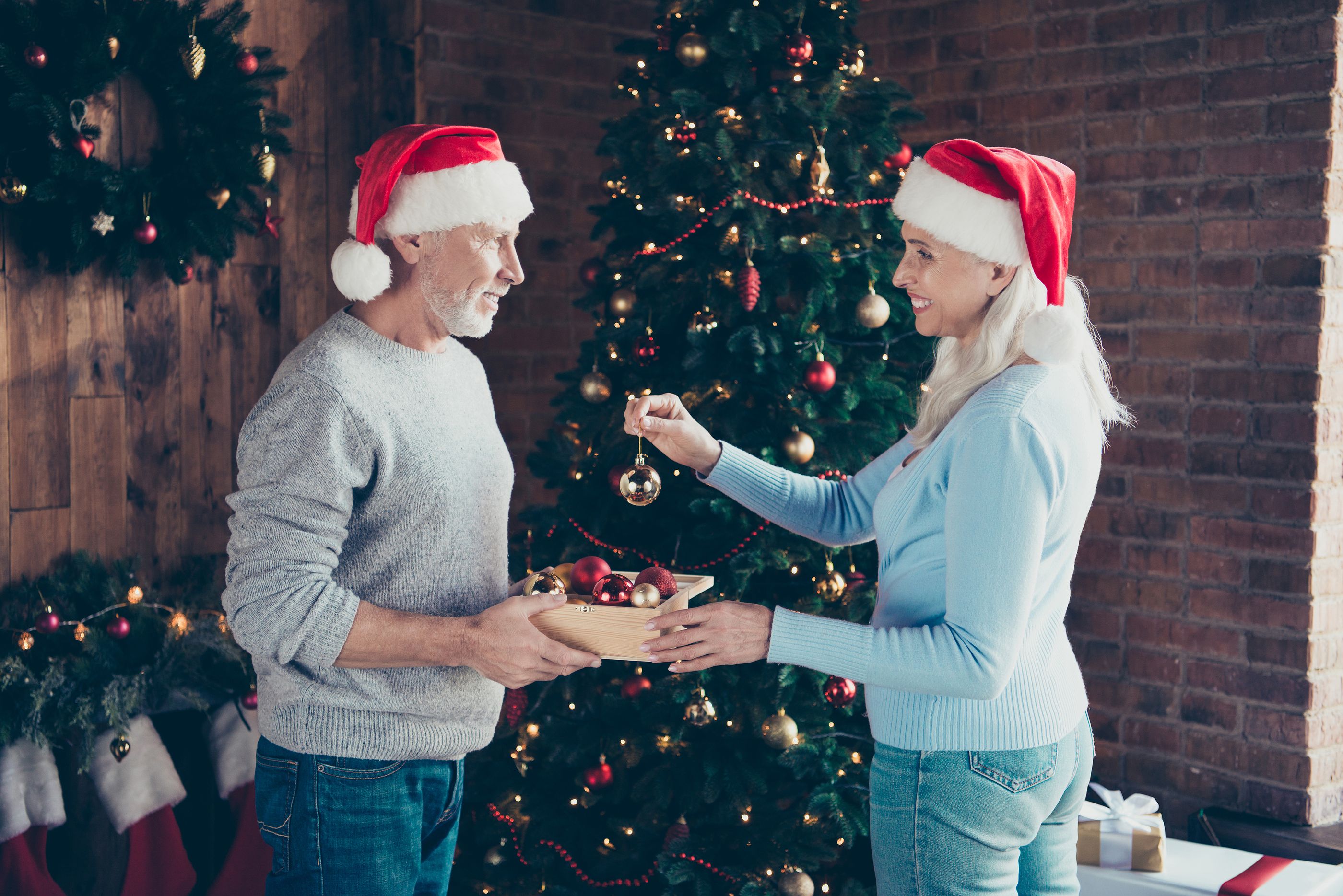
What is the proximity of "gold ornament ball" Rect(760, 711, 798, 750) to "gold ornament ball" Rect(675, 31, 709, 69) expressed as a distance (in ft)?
4.79

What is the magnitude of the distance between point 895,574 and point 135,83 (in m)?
2.40

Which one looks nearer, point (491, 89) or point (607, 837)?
point (607, 837)

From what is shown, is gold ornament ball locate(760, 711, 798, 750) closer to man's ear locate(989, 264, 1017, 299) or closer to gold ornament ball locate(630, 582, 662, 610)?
gold ornament ball locate(630, 582, 662, 610)

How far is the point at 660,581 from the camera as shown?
1.67 metres

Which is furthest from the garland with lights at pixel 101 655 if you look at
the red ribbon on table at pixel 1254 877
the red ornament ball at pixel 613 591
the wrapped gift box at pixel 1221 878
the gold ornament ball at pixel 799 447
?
the red ribbon on table at pixel 1254 877

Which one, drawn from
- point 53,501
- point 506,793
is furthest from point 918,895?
point 53,501

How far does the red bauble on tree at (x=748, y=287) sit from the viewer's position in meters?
2.47

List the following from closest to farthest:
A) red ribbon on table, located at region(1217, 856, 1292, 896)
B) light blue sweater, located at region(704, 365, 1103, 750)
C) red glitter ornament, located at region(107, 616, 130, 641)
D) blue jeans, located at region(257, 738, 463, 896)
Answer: light blue sweater, located at region(704, 365, 1103, 750) < blue jeans, located at region(257, 738, 463, 896) < red ribbon on table, located at region(1217, 856, 1292, 896) < red glitter ornament, located at region(107, 616, 130, 641)

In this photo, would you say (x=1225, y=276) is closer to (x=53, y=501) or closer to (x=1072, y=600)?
(x=1072, y=600)

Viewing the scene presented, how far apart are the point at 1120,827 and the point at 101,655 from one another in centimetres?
236

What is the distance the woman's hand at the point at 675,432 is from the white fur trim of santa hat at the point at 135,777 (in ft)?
5.12

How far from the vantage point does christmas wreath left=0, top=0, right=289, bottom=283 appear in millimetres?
2648

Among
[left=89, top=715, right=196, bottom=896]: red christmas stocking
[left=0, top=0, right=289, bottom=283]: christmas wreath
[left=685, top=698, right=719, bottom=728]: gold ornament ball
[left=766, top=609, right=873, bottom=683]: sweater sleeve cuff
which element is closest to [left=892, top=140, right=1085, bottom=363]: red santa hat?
[left=766, top=609, right=873, bottom=683]: sweater sleeve cuff

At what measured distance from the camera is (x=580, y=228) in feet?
12.5
